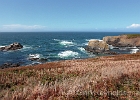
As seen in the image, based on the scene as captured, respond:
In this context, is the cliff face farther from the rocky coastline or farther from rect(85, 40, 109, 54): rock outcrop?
rect(85, 40, 109, 54): rock outcrop

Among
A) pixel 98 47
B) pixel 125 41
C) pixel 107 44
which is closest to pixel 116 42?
pixel 125 41

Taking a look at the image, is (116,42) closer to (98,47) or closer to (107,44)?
(107,44)

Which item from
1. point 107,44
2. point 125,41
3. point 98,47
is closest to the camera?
point 98,47

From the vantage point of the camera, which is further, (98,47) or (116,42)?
(116,42)

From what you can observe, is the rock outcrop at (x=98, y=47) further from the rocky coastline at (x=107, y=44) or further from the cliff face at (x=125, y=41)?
the cliff face at (x=125, y=41)

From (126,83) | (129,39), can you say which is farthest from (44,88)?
(129,39)

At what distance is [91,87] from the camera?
9297mm

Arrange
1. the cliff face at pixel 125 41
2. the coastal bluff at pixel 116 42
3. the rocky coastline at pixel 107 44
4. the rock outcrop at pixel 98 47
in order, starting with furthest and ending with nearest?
the cliff face at pixel 125 41 → the coastal bluff at pixel 116 42 → the rocky coastline at pixel 107 44 → the rock outcrop at pixel 98 47

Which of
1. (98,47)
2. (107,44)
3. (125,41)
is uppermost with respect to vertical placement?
(125,41)

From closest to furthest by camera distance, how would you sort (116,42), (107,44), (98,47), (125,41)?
(98,47) < (107,44) < (125,41) < (116,42)

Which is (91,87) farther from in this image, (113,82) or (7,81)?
(7,81)

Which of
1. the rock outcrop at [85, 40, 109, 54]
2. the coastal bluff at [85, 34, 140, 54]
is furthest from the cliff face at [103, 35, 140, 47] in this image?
the rock outcrop at [85, 40, 109, 54]

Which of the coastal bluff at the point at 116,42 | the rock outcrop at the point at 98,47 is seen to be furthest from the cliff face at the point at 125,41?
the rock outcrop at the point at 98,47

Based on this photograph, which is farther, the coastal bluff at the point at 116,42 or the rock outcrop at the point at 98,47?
the coastal bluff at the point at 116,42
